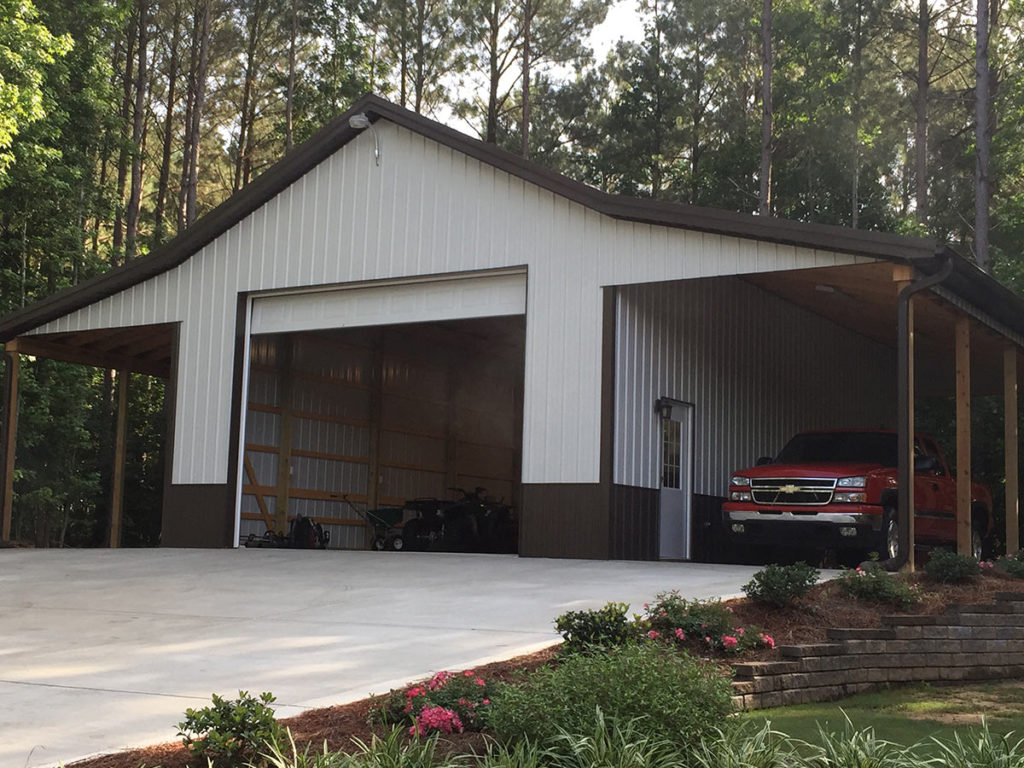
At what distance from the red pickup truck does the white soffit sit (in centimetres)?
425

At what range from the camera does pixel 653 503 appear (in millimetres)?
16922

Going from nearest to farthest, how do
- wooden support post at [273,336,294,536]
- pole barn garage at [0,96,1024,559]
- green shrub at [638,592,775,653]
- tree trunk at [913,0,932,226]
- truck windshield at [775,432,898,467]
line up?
green shrub at [638,592,775,653]
pole barn garage at [0,96,1024,559]
truck windshield at [775,432,898,467]
wooden support post at [273,336,294,536]
tree trunk at [913,0,932,226]

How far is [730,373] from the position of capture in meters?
19.9

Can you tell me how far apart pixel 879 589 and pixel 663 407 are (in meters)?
7.45

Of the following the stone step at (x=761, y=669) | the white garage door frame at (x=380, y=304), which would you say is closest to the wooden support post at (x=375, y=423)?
the white garage door frame at (x=380, y=304)

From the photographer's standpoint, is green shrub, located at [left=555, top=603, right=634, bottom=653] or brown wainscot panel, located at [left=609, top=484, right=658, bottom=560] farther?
brown wainscot panel, located at [left=609, top=484, right=658, bottom=560]

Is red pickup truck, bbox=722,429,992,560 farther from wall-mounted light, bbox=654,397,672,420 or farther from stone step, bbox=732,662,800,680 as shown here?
stone step, bbox=732,662,800,680

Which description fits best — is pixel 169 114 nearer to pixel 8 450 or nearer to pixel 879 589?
pixel 8 450

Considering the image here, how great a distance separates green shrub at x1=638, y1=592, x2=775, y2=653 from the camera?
26.3 feet

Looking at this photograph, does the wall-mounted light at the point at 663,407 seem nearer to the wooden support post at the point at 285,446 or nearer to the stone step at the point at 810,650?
the wooden support post at the point at 285,446

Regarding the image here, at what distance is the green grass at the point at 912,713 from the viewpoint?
6848 millimetres

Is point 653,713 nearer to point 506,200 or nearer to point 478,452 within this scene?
point 506,200

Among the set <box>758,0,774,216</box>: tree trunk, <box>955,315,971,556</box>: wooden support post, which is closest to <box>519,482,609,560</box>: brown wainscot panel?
<box>955,315,971,556</box>: wooden support post

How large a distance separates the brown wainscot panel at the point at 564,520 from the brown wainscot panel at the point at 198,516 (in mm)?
5300
